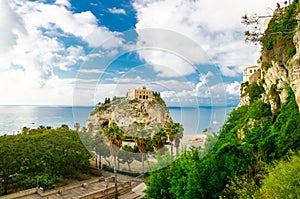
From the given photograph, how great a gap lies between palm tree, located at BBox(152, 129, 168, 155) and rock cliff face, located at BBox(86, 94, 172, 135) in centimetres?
139

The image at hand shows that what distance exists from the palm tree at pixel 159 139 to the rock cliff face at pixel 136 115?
1.39m

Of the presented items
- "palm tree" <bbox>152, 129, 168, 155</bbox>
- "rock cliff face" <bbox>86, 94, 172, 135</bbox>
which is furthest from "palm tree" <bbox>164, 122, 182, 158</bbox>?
"rock cliff face" <bbox>86, 94, 172, 135</bbox>

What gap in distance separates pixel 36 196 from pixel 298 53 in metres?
25.2

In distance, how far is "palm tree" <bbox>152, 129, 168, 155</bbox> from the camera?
26656 millimetres

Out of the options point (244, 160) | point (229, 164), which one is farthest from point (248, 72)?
point (229, 164)

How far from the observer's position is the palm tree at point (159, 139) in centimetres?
2666

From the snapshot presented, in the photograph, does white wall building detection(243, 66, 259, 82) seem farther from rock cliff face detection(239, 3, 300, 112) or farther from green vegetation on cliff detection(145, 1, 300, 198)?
green vegetation on cliff detection(145, 1, 300, 198)

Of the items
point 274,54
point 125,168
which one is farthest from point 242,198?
point 125,168

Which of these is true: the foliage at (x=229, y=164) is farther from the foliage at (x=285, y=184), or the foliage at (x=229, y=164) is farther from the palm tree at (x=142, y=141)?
the palm tree at (x=142, y=141)

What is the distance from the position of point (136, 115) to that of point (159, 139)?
19.7 ft

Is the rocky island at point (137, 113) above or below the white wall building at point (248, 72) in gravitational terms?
below

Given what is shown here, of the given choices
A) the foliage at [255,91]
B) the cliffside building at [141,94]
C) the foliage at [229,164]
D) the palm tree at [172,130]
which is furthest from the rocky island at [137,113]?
the foliage at [229,164]

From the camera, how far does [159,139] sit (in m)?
27.0

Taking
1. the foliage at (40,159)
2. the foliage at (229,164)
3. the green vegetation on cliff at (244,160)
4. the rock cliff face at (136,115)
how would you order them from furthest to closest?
the rock cliff face at (136,115) < the foliage at (40,159) < the foliage at (229,164) < the green vegetation on cliff at (244,160)
